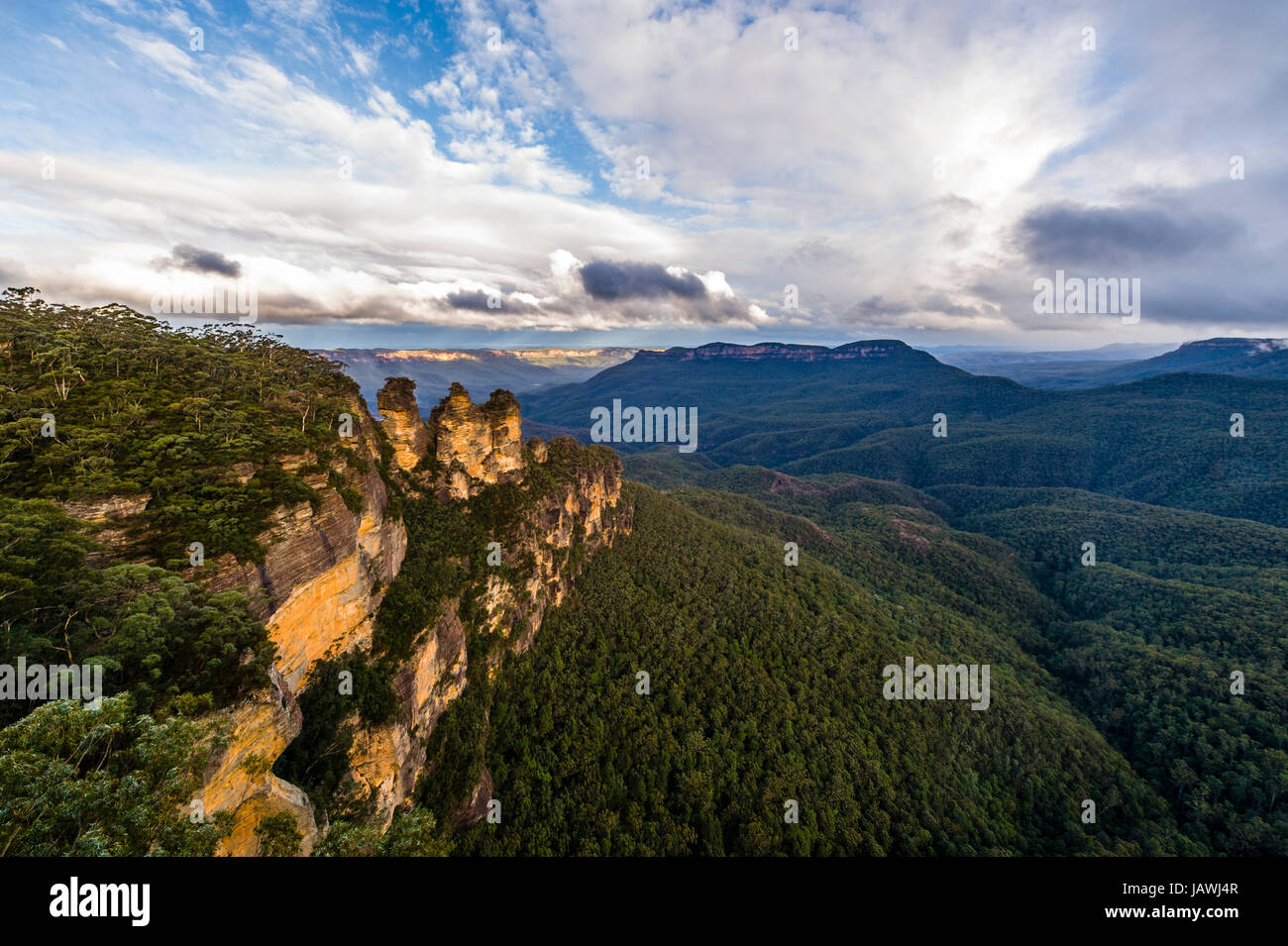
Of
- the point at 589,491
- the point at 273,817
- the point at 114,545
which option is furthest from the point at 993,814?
the point at 114,545

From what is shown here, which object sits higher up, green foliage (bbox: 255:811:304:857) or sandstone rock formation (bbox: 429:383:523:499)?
sandstone rock formation (bbox: 429:383:523:499)

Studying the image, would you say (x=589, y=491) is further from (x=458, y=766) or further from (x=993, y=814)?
(x=993, y=814)

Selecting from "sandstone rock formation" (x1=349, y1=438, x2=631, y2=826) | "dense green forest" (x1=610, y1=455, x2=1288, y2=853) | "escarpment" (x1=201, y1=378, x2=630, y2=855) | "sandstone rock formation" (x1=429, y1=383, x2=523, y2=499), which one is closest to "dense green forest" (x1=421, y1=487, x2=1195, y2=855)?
"sandstone rock formation" (x1=349, y1=438, x2=631, y2=826)

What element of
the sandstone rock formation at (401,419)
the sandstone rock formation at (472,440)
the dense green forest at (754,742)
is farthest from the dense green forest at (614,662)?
the sandstone rock formation at (401,419)

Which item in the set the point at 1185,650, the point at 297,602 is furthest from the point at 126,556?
the point at 1185,650

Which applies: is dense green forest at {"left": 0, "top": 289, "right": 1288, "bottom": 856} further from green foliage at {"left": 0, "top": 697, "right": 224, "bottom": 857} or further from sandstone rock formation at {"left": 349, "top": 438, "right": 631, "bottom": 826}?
sandstone rock formation at {"left": 349, "top": 438, "right": 631, "bottom": 826}

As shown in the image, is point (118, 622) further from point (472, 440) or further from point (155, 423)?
point (472, 440)
